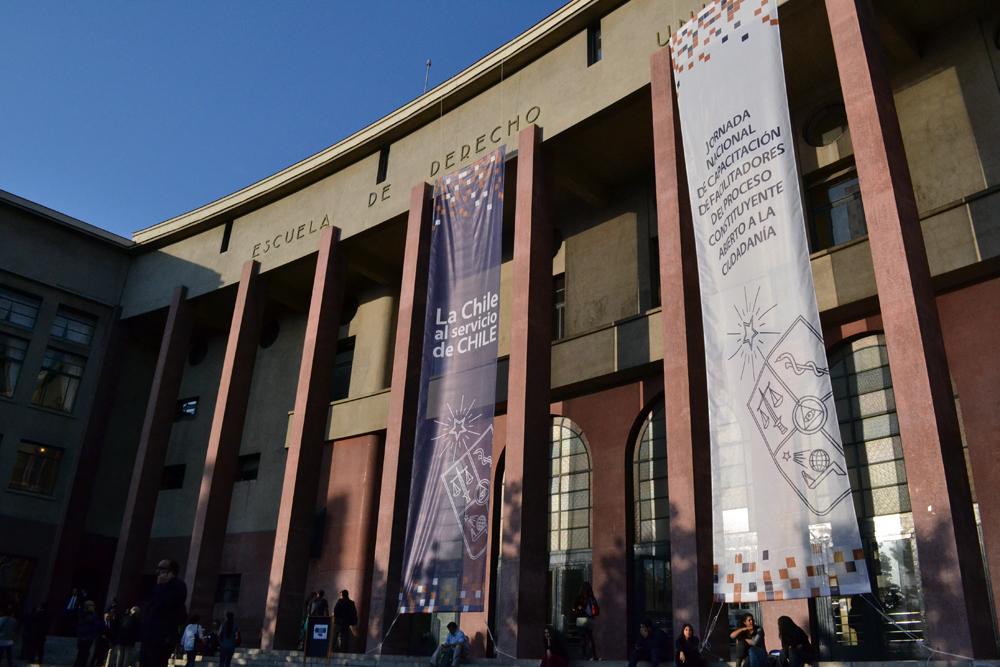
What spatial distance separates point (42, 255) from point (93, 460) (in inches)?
299

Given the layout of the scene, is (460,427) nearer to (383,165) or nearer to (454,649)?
(454,649)

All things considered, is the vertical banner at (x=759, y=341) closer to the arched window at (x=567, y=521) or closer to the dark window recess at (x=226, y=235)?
the arched window at (x=567, y=521)

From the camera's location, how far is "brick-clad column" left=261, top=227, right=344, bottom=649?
71.9 feet

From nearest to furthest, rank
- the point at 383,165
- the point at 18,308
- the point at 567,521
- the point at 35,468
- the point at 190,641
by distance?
1. the point at 190,641
2. the point at 567,521
3. the point at 383,165
4. the point at 35,468
5. the point at 18,308

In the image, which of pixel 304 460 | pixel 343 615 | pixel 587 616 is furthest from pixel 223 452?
pixel 587 616

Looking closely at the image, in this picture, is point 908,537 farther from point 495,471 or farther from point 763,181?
point 495,471

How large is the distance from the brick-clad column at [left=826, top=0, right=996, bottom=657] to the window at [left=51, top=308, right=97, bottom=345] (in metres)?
27.4

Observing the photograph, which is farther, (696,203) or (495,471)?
(495,471)

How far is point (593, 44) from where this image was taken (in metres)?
21.0

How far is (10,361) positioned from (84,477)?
4739mm

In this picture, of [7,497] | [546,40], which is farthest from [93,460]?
[546,40]

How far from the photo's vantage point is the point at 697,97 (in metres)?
15.8

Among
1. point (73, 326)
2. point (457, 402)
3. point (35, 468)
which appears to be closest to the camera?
point (457, 402)

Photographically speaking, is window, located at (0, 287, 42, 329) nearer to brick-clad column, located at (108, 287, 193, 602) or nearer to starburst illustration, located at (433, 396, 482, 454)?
brick-clad column, located at (108, 287, 193, 602)
